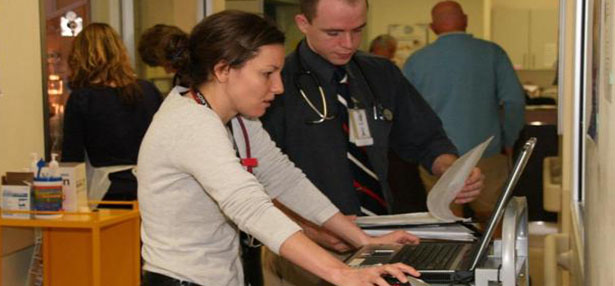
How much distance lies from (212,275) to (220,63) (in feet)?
1.46

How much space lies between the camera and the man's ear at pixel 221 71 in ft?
6.74

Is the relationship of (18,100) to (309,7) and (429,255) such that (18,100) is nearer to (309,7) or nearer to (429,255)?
(309,7)

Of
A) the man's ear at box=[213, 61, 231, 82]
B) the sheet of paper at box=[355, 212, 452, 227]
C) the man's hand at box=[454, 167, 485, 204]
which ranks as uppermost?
the man's ear at box=[213, 61, 231, 82]

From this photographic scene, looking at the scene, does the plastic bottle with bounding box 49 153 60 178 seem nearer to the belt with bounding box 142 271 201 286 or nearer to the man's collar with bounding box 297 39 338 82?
the man's collar with bounding box 297 39 338 82

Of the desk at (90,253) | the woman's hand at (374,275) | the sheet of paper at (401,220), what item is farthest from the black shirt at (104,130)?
the woman's hand at (374,275)

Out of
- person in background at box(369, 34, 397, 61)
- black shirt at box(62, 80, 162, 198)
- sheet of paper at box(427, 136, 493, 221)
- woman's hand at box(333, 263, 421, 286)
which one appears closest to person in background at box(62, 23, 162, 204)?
black shirt at box(62, 80, 162, 198)

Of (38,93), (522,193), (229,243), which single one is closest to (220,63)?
(229,243)

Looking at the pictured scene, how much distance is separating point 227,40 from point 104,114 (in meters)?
2.38

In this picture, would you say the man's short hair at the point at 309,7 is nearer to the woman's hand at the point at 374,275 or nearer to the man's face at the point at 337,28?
the man's face at the point at 337,28

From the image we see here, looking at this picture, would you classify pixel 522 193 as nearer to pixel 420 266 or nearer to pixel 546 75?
pixel 546 75

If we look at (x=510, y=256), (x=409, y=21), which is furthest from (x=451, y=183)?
(x=409, y=21)

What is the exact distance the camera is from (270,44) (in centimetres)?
208

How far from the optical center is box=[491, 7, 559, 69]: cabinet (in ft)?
27.8

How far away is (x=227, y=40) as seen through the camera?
2.06 meters
